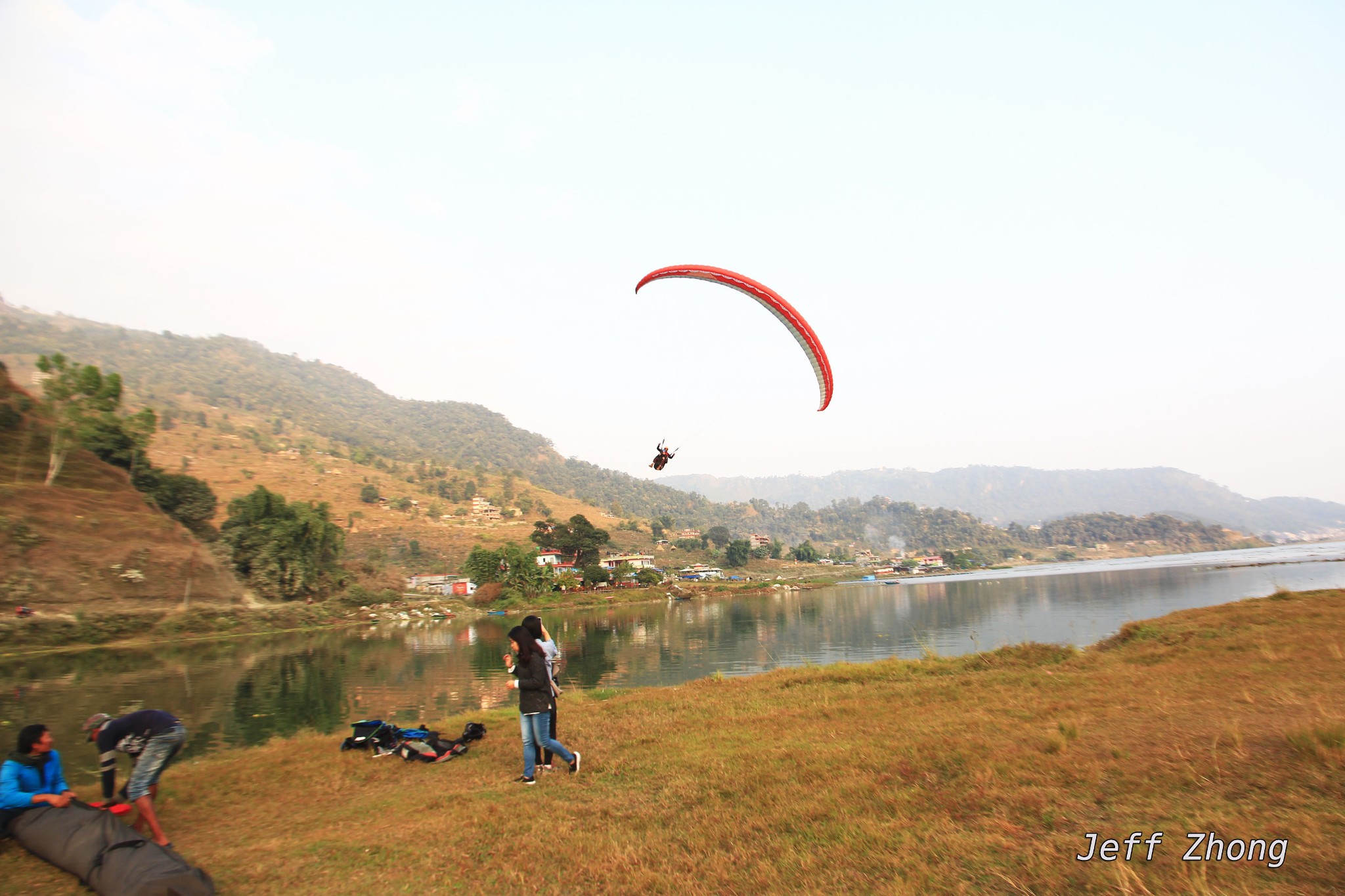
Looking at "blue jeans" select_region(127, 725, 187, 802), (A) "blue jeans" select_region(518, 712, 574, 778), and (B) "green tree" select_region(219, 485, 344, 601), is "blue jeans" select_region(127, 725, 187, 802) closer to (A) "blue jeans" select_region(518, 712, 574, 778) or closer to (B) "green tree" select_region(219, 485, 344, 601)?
(A) "blue jeans" select_region(518, 712, 574, 778)

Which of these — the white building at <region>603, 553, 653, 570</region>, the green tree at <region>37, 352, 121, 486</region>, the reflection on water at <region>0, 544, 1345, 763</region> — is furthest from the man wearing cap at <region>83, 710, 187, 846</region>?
the white building at <region>603, 553, 653, 570</region>

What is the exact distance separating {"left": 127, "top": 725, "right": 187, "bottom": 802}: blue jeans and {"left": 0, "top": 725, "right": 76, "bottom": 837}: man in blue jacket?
1.57ft

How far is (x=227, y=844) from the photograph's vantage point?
617 centimetres

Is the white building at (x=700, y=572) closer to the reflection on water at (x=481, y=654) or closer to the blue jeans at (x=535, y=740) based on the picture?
the reflection on water at (x=481, y=654)

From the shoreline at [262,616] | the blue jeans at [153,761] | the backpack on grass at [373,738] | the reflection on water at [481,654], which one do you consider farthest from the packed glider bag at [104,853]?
the shoreline at [262,616]

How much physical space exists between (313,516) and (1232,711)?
224ft

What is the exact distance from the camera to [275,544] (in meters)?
55.8

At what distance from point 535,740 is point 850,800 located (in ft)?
15.0

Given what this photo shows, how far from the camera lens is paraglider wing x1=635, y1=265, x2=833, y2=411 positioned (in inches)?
744

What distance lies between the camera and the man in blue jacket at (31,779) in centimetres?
575

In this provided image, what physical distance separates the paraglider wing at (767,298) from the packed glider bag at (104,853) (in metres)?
17.2

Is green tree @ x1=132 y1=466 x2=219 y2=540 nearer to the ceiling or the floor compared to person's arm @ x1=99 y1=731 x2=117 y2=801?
nearer to the ceiling

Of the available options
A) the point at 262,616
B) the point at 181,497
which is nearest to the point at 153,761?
the point at 262,616

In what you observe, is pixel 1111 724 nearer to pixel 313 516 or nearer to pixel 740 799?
pixel 740 799
